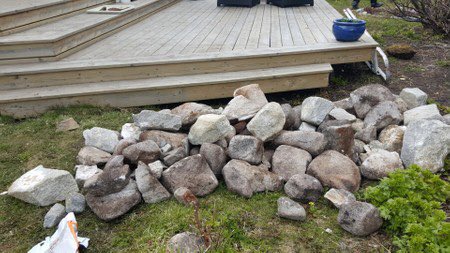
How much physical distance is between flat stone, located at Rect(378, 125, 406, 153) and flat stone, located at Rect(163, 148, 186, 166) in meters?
1.46

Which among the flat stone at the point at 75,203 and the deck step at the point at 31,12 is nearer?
the flat stone at the point at 75,203

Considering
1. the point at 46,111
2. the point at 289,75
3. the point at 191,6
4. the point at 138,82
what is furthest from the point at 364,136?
the point at 191,6

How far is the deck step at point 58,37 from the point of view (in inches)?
134

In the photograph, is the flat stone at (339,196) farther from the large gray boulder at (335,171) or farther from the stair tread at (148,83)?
the stair tread at (148,83)

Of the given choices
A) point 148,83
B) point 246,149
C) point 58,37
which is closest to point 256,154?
point 246,149

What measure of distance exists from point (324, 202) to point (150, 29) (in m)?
3.88

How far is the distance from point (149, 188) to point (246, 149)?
667mm

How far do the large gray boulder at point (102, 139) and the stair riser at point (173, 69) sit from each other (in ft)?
3.07

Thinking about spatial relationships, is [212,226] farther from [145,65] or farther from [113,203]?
[145,65]

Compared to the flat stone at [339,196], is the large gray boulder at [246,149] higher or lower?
higher

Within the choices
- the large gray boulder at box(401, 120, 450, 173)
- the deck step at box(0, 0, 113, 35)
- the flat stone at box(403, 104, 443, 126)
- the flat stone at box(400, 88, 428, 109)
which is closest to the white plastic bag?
the large gray boulder at box(401, 120, 450, 173)

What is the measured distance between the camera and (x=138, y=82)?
344 cm

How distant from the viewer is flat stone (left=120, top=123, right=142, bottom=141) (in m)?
2.69

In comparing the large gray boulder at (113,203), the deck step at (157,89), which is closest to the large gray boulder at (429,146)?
the deck step at (157,89)
